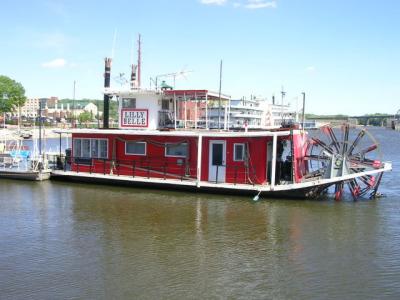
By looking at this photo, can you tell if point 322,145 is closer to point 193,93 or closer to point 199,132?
point 199,132

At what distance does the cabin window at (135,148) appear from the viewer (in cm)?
2222

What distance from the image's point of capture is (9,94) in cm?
10562

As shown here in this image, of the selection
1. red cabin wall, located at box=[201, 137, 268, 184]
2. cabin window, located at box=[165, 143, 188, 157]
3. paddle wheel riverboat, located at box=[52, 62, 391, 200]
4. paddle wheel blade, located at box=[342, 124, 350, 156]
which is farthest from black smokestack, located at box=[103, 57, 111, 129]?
paddle wheel blade, located at box=[342, 124, 350, 156]

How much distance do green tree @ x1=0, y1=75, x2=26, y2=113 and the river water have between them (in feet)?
301

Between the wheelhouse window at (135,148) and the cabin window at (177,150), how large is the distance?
1.23 metres

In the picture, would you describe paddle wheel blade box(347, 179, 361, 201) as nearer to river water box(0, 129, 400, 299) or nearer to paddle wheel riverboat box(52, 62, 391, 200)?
paddle wheel riverboat box(52, 62, 391, 200)

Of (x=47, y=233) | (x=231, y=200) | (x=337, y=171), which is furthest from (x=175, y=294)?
(x=337, y=171)

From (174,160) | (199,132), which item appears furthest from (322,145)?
(174,160)

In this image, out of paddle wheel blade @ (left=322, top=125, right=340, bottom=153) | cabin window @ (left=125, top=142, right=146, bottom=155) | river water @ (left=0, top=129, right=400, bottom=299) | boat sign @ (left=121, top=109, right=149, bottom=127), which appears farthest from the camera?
boat sign @ (left=121, top=109, right=149, bottom=127)

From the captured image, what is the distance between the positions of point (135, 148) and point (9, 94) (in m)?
92.9

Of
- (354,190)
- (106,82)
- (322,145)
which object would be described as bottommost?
(354,190)

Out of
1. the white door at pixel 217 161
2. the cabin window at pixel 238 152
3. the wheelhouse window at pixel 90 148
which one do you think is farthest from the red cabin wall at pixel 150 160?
the cabin window at pixel 238 152

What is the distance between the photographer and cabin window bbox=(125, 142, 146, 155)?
22219 mm

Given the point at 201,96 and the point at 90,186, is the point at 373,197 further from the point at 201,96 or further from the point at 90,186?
the point at 90,186
